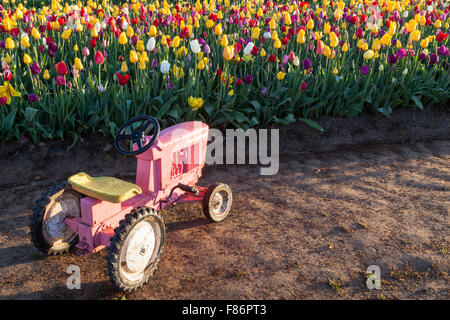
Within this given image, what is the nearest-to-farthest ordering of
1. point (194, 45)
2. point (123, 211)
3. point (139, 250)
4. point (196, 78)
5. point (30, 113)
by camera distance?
point (139, 250) → point (123, 211) → point (30, 113) → point (194, 45) → point (196, 78)

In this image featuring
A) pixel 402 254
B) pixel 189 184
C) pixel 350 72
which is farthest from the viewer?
pixel 350 72

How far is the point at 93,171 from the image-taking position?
455 cm

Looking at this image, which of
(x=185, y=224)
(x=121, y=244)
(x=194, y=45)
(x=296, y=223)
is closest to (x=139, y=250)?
(x=121, y=244)

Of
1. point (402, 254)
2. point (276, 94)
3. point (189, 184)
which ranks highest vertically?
point (276, 94)

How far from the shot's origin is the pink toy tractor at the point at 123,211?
9.02ft

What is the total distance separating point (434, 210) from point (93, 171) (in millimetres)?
3383

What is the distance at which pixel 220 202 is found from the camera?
384 cm

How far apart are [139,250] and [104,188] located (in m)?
0.47

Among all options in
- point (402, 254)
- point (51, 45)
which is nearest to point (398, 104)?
point (402, 254)

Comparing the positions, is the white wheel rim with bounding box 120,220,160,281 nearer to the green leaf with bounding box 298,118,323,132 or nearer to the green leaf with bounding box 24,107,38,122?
the green leaf with bounding box 24,107,38,122

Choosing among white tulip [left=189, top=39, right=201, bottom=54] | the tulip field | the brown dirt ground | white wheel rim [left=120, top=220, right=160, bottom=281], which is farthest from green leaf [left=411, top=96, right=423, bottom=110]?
white wheel rim [left=120, top=220, right=160, bottom=281]

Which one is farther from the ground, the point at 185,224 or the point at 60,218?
the point at 60,218

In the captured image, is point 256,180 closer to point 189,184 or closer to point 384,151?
point 189,184

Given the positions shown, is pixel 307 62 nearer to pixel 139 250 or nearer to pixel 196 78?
pixel 196 78
